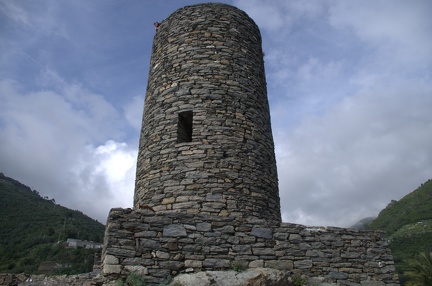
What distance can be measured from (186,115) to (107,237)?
3.12 m

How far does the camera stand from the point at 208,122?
277 inches

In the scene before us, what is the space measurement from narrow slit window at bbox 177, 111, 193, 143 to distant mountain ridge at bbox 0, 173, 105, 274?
17.0m

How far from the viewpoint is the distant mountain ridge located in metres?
25.2

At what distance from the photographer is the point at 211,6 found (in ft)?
27.8

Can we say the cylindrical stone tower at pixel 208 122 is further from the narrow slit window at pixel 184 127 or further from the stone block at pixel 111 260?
the stone block at pixel 111 260

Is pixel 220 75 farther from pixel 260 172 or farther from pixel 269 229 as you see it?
pixel 269 229

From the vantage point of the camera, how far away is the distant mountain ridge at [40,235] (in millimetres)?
25250

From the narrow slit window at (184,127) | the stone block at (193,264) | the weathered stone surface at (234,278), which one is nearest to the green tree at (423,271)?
the weathered stone surface at (234,278)

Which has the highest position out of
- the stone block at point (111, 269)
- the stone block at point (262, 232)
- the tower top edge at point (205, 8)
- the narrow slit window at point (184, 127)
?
the tower top edge at point (205, 8)

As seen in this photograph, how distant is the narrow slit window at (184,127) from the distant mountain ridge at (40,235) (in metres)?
17.0

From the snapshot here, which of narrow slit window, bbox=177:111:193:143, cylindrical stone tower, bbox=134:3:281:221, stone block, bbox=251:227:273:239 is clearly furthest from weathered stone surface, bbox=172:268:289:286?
narrow slit window, bbox=177:111:193:143

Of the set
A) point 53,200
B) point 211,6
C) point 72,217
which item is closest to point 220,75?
point 211,6

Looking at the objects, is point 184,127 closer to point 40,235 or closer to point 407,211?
point 40,235

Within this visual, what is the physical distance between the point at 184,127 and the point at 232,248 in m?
2.96
